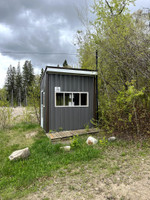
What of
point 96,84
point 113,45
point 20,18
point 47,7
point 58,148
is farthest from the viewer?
point 20,18

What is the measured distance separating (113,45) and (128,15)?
1.40 metres

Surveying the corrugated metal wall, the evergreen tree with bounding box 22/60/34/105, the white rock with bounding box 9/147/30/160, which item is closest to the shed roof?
the corrugated metal wall

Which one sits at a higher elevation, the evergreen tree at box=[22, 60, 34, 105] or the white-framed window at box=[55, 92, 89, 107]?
the evergreen tree at box=[22, 60, 34, 105]

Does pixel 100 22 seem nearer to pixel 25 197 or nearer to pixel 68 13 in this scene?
pixel 68 13

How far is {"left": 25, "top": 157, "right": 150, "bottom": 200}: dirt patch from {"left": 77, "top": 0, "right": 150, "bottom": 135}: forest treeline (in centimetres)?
147

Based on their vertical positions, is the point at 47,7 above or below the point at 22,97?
above

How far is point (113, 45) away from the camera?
15.1 ft

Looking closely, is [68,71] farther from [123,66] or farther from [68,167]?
[68,167]

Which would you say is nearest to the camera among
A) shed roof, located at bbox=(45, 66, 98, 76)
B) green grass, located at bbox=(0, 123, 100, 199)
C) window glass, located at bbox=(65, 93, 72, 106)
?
green grass, located at bbox=(0, 123, 100, 199)

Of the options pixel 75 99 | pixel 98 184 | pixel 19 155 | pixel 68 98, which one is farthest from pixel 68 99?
pixel 98 184

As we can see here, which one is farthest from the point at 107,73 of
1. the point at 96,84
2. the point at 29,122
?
the point at 29,122

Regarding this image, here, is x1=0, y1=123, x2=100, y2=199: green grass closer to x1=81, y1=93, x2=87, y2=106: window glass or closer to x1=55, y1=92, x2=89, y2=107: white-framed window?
x1=55, y1=92, x2=89, y2=107: white-framed window

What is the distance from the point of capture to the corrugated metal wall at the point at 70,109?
16.9 ft

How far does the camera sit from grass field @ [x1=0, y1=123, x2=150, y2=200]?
7.16 feet
